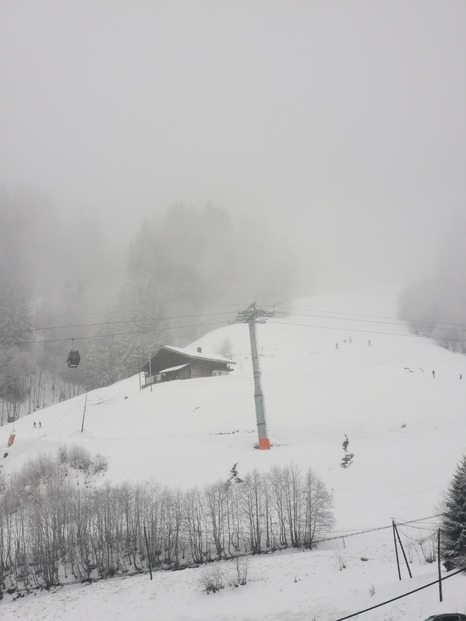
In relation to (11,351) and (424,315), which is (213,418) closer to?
(11,351)

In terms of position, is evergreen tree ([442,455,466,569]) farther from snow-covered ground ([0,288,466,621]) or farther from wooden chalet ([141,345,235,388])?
wooden chalet ([141,345,235,388])

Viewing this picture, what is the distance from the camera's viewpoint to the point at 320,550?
2464cm

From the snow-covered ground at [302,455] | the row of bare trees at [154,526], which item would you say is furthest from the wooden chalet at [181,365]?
the row of bare trees at [154,526]

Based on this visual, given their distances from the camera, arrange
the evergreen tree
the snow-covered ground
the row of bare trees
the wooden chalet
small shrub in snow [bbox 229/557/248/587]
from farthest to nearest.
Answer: the wooden chalet, the row of bare trees, small shrub in snow [bbox 229/557/248/587], the snow-covered ground, the evergreen tree

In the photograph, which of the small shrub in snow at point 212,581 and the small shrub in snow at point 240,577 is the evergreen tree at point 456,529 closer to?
the small shrub in snow at point 240,577

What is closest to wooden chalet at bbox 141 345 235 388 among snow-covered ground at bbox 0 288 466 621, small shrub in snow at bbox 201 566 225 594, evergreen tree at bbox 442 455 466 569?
snow-covered ground at bbox 0 288 466 621

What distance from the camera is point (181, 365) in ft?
227

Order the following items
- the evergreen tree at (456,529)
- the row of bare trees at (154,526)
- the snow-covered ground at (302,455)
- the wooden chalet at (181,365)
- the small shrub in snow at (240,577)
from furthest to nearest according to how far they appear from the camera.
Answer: the wooden chalet at (181,365) < the row of bare trees at (154,526) < the small shrub in snow at (240,577) < the snow-covered ground at (302,455) < the evergreen tree at (456,529)

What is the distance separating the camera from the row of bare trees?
26.9 meters

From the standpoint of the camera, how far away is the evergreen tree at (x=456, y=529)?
15.0 meters

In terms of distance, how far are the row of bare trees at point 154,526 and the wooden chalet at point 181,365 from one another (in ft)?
121

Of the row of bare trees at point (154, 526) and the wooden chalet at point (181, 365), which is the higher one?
the wooden chalet at point (181, 365)

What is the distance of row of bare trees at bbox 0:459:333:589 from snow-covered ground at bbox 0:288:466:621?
1543 millimetres

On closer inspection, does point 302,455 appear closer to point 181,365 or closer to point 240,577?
point 240,577
